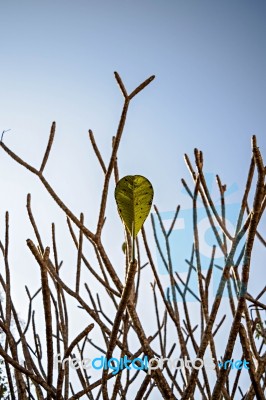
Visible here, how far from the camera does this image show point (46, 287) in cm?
42

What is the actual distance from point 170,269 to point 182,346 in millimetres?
185

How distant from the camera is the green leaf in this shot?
49 cm

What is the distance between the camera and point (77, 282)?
85 cm

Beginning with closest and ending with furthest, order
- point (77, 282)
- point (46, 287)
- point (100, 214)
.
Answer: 1. point (46, 287)
2. point (100, 214)
3. point (77, 282)

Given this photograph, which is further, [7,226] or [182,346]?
[7,226]

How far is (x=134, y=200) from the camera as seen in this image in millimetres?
497

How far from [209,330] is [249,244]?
131 millimetres

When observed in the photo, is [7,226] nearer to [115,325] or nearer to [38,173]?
[38,173]

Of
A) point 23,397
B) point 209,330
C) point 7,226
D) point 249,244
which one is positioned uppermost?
point 7,226

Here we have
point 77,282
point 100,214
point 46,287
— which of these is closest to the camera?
point 46,287

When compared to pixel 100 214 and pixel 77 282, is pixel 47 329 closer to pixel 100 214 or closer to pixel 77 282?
pixel 100 214

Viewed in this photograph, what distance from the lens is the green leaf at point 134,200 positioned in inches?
19.4

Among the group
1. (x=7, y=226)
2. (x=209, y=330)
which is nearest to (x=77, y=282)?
(x=7, y=226)

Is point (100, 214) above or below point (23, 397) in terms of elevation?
above
